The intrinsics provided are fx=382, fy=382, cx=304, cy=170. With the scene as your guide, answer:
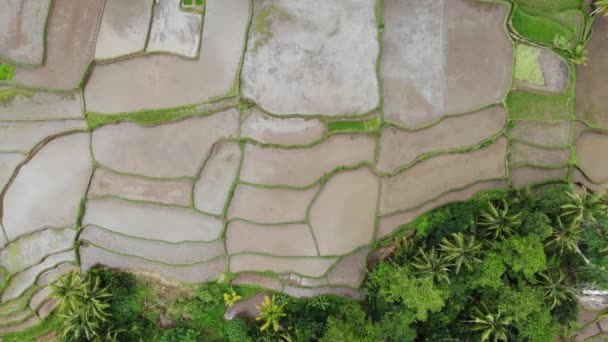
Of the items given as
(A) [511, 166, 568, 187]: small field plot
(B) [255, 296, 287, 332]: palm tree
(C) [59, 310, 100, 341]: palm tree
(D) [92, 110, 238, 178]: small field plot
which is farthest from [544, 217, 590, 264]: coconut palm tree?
(C) [59, 310, 100, 341]: palm tree

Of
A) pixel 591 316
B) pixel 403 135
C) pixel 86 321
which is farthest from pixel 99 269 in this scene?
pixel 591 316

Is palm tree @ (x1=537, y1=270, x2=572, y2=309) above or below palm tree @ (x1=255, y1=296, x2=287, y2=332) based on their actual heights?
above

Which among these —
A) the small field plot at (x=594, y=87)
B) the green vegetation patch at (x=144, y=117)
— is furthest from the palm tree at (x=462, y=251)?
the green vegetation patch at (x=144, y=117)

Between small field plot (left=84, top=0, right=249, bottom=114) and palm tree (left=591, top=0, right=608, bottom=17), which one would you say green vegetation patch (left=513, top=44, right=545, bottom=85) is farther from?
small field plot (left=84, top=0, right=249, bottom=114)

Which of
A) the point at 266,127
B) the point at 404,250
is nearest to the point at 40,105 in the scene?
the point at 266,127

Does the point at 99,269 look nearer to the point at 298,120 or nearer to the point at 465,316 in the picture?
the point at 298,120

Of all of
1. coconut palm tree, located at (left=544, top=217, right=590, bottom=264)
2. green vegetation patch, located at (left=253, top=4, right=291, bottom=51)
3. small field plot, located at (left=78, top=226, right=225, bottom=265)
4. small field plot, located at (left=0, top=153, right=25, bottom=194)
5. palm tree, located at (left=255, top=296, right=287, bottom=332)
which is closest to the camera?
coconut palm tree, located at (left=544, top=217, right=590, bottom=264)

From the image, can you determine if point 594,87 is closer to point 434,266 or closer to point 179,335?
point 434,266
